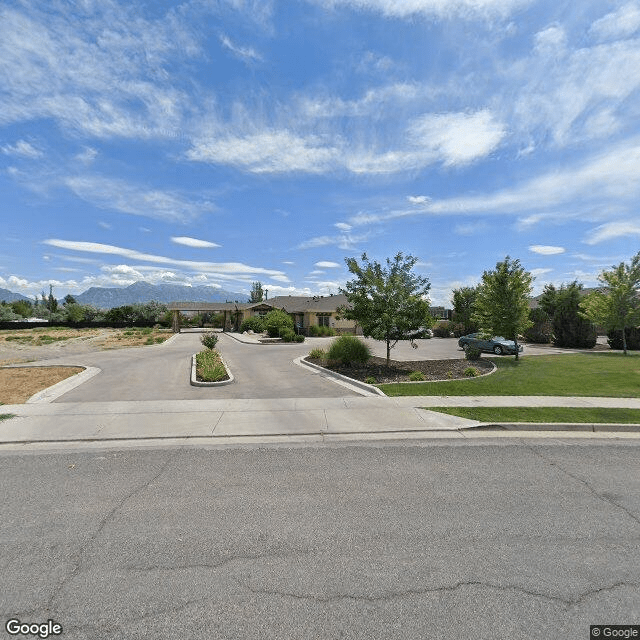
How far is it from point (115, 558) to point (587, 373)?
675 inches

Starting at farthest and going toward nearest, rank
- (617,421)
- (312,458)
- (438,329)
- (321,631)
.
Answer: (438,329) < (617,421) < (312,458) < (321,631)

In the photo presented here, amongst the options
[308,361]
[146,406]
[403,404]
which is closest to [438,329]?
[308,361]

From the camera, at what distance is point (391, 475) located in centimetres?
583

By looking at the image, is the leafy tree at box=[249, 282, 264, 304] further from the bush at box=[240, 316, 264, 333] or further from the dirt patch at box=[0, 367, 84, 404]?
the dirt patch at box=[0, 367, 84, 404]

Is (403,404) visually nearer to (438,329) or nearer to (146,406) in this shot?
(146,406)

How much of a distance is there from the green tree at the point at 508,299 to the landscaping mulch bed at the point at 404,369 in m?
2.49

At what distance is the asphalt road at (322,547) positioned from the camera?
3.02 metres

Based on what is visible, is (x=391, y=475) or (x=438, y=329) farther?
(x=438, y=329)

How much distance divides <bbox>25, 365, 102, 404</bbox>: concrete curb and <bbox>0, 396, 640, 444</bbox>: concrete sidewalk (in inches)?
29.9

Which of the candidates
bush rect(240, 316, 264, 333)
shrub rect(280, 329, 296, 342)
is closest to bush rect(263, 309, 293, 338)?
shrub rect(280, 329, 296, 342)

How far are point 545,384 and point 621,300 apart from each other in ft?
53.9

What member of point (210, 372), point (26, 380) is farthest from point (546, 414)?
point (26, 380)

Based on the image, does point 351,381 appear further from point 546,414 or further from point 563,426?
→ point 563,426

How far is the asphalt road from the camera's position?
9.89 ft
